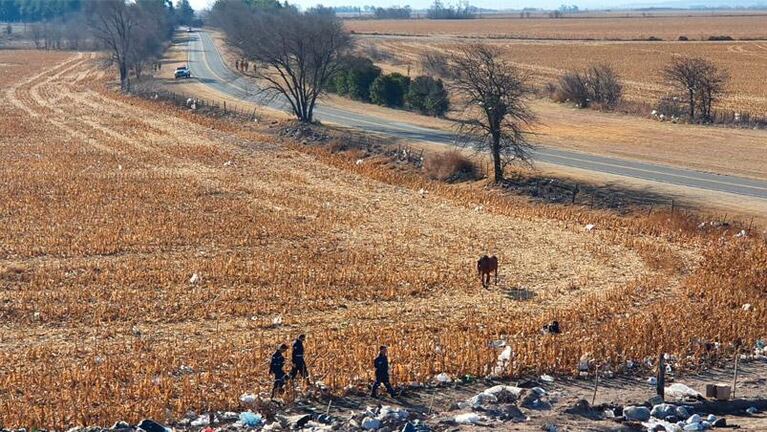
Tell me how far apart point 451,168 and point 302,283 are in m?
17.9

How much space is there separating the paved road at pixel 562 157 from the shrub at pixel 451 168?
4.44 meters

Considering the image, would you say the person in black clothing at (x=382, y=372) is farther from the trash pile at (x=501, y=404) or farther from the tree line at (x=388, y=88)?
the tree line at (x=388, y=88)

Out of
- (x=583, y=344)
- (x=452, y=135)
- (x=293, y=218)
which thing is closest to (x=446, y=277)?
(x=583, y=344)

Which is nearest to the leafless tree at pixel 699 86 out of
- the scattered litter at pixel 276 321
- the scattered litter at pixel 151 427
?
the scattered litter at pixel 276 321

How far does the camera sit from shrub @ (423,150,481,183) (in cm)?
4219

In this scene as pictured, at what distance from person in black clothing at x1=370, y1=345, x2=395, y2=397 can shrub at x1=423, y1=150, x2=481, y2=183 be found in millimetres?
25196

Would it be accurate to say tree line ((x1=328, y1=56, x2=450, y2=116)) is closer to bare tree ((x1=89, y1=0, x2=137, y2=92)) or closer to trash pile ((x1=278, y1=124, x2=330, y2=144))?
trash pile ((x1=278, y1=124, x2=330, y2=144))

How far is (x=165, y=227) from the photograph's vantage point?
32344mm

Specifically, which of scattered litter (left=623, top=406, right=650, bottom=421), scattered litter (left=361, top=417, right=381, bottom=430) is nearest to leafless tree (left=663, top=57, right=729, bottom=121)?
scattered litter (left=623, top=406, right=650, bottom=421)

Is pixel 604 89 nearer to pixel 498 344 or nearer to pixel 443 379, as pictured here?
pixel 498 344

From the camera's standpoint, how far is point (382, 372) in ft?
56.3

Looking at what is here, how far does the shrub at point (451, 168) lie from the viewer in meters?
42.2

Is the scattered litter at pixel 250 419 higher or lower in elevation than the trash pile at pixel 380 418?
lower

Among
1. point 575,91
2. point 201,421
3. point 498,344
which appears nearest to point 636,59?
point 575,91
